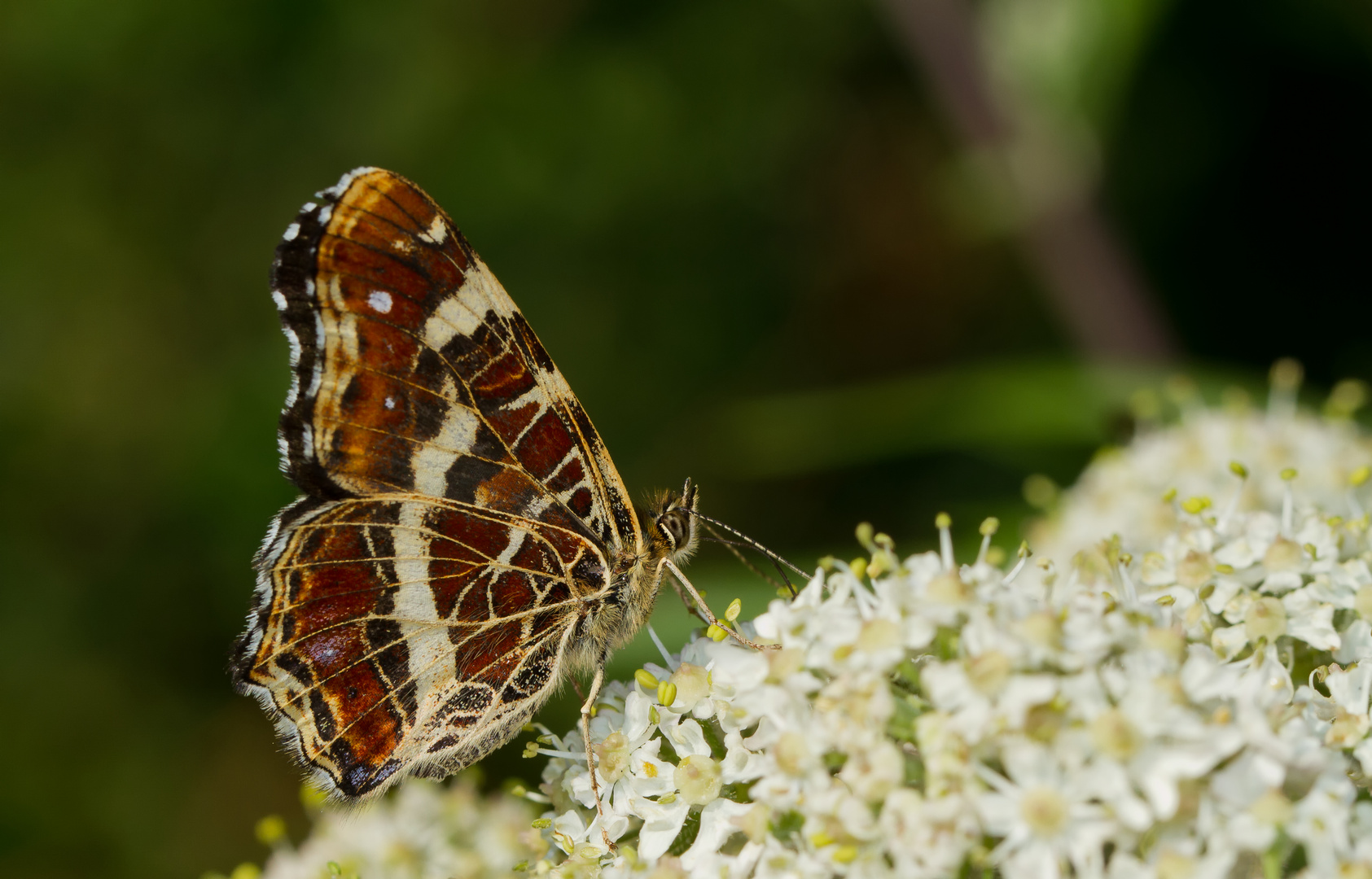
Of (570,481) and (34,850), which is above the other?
(570,481)

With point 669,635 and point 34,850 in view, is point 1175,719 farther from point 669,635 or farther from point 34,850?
point 34,850

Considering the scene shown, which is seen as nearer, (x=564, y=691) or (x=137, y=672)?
(x=564, y=691)

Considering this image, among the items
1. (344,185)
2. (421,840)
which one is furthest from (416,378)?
(421,840)

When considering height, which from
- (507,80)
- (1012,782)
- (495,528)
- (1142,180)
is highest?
(507,80)

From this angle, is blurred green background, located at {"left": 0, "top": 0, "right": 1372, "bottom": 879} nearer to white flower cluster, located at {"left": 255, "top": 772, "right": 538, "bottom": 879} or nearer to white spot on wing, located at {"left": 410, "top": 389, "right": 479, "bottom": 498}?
white flower cluster, located at {"left": 255, "top": 772, "right": 538, "bottom": 879}

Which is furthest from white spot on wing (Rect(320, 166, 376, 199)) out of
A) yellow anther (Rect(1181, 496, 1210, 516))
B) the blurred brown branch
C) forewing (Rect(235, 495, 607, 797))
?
the blurred brown branch

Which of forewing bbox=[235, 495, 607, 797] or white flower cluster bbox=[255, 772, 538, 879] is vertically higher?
forewing bbox=[235, 495, 607, 797]

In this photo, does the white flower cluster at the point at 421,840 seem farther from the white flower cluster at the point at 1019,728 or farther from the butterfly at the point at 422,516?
the butterfly at the point at 422,516

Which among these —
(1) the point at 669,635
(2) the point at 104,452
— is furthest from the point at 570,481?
(2) the point at 104,452
